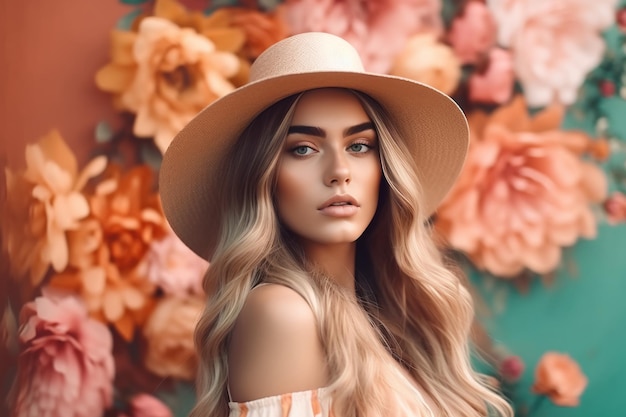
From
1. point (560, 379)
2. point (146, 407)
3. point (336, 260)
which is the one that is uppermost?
point (336, 260)

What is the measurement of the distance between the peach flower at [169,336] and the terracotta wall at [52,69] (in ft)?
1.75

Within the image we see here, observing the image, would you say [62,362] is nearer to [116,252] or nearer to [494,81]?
[116,252]

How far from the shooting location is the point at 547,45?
2967 millimetres

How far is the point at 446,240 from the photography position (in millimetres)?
2875

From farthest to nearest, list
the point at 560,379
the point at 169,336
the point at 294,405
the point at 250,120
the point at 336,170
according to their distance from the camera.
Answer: the point at 560,379, the point at 169,336, the point at 250,120, the point at 336,170, the point at 294,405

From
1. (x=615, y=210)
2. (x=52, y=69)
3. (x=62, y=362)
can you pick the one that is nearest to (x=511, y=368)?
(x=615, y=210)

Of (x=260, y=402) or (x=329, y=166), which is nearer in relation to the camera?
(x=260, y=402)

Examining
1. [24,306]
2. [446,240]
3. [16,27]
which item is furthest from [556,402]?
[16,27]

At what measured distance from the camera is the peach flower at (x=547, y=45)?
9.68ft

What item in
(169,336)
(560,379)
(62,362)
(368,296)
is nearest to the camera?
(368,296)

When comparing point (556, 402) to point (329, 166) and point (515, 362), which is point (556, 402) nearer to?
point (515, 362)

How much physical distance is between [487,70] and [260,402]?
1653 mm

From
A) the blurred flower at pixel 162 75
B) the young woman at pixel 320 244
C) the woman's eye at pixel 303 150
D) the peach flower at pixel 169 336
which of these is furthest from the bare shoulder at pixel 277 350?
the blurred flower at pixel 162 75

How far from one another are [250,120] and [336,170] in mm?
241
